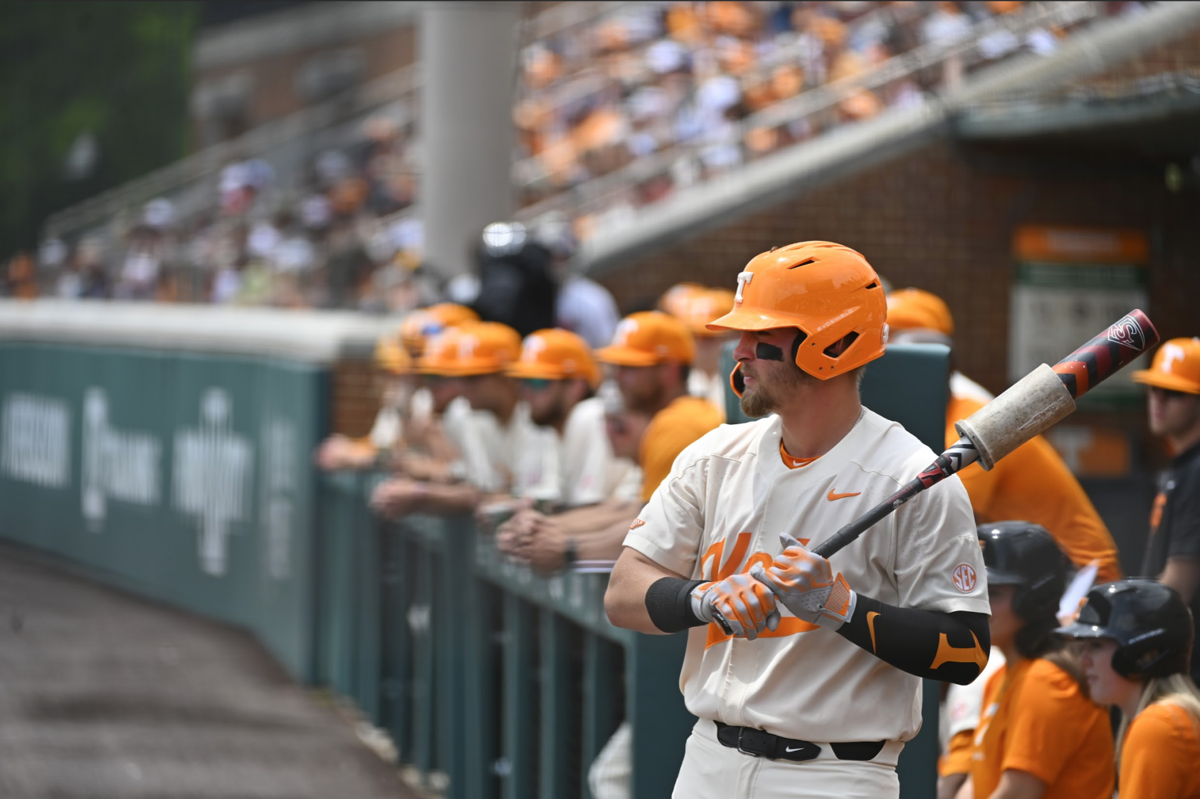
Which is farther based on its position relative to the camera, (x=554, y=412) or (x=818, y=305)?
(x=554, y=412)

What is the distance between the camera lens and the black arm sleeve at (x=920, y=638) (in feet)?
9.59

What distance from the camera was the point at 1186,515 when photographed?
4855mm

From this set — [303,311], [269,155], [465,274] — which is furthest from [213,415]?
[269,155]

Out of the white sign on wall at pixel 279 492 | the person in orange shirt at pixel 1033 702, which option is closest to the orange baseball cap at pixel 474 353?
the white sign on wall at pixel 279 492

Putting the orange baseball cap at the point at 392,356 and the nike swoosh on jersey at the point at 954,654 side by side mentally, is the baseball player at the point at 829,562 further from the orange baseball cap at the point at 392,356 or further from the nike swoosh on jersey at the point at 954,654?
the orange baseball cap at the point at 392,356

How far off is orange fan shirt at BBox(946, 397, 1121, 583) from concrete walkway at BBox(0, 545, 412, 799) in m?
3.31

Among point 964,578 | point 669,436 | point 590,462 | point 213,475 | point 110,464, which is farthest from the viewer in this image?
point 110,464

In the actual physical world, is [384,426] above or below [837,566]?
below

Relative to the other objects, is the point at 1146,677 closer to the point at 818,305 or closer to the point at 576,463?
the point at 818,305

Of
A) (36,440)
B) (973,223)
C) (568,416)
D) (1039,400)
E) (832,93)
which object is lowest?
(36,440)

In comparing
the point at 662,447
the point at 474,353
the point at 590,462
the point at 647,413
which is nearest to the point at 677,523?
the point at 662,447

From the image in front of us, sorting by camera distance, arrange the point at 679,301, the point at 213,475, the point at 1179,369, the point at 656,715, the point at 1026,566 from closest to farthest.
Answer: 1. the point at 1026,566
2. the point at 656,715
3. the point at 1179,369
4. the point at 679,301
5. the point at 213,475

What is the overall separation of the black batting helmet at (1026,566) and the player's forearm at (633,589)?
115 centimetres

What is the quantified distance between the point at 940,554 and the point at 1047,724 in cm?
101
